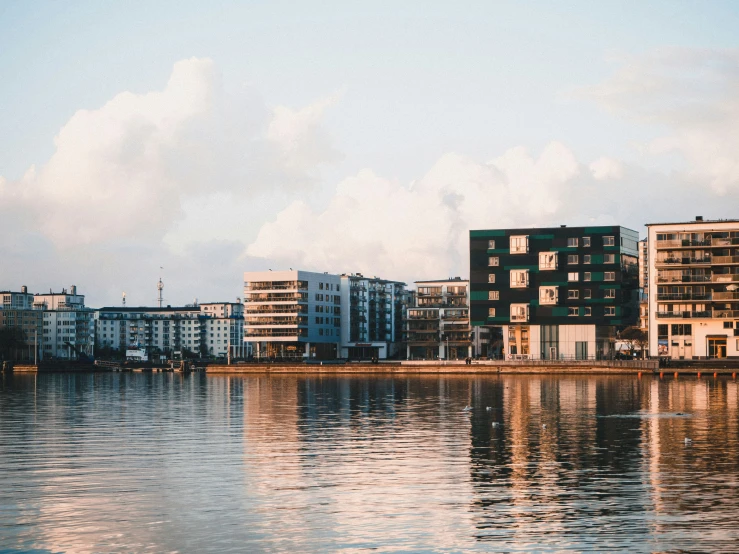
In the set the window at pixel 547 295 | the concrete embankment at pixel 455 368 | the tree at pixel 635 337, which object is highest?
the window at pixel 547 295

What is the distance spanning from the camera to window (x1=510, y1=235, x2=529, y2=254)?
172 m

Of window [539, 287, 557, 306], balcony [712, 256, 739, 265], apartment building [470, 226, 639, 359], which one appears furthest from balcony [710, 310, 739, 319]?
window [539, 287, 557, 306]

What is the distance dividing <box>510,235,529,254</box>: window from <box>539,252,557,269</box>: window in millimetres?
3046

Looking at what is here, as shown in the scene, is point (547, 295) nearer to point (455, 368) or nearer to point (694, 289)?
point (455, 368)

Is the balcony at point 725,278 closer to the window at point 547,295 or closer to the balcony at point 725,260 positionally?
the balcony at point 725,260

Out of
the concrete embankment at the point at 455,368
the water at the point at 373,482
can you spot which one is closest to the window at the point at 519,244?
the concrete embankment at the point at 455,368

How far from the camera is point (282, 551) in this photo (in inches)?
994

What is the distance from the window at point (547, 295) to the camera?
170 m

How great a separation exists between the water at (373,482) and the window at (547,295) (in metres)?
100

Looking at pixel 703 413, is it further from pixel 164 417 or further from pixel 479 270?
pixel 479 270

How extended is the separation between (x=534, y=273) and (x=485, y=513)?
144344mm

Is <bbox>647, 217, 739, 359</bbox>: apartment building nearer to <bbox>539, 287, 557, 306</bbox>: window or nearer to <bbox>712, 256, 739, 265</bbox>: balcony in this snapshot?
<bbox>712, 256, 739, 265</bbox>: balcony

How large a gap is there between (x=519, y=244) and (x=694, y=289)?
31848mm

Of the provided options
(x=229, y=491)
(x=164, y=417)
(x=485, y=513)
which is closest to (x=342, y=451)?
(x=229, y=491)
